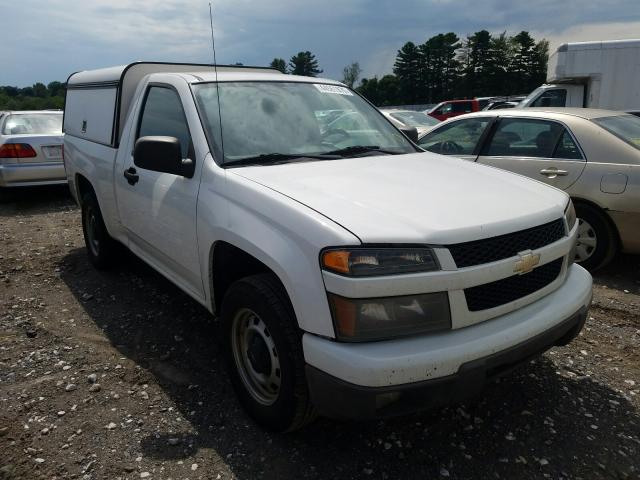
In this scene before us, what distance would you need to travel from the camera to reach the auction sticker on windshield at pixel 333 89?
385 cm

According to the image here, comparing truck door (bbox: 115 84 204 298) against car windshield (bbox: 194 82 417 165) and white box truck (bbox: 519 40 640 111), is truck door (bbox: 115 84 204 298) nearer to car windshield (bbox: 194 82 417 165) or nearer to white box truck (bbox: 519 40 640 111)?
car windshield (bbox: 194 82 417 165)

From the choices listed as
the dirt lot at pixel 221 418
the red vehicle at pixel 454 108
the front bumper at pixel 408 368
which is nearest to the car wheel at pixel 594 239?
the dirt lot at pixel 221 418

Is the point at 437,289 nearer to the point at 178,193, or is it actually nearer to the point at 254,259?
the point at 254,259

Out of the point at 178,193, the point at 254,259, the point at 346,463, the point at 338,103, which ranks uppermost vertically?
the point at 338,103

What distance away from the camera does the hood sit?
7.22ft

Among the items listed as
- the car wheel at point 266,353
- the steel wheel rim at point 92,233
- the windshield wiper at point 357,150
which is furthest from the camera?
the steel wheel rim at point 92,233

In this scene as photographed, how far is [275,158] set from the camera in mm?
3074

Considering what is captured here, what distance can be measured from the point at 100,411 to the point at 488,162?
4.37 m

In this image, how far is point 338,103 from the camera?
3.85m

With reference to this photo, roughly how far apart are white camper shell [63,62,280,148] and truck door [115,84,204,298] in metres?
0.48

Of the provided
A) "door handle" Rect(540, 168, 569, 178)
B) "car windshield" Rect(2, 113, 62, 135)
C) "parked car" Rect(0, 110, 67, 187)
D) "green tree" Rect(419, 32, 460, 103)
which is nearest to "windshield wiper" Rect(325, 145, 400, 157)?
"door handle" Rect(540, 168, 569, 178)

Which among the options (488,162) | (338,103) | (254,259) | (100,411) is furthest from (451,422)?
(488,162)

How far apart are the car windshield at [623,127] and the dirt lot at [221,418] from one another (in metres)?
1.62

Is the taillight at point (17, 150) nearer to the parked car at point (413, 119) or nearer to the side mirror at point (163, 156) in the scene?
the side mirror at point (163, 156)
